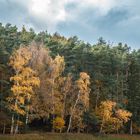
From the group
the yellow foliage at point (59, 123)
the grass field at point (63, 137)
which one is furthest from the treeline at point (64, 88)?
the grass field at point (63, 137)

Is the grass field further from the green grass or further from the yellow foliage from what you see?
the yellow foliage

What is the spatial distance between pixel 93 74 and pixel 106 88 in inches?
153

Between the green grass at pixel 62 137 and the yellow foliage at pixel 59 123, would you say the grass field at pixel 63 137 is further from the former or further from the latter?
the yellow foliage at pixel 59 123

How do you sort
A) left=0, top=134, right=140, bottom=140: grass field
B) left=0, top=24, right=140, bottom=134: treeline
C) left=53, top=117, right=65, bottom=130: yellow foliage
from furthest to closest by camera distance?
left=53, top=117, right=65, bottom=130: yellow foliage < left=0, top=24, right=140, bottom=134: treeline < left=0, top=134, right=140, bottom=140: grass field

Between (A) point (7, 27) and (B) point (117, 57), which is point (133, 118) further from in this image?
(A) point (7, 27)

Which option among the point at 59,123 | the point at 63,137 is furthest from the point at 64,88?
the point at 63,137

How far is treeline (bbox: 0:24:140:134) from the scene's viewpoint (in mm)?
58344

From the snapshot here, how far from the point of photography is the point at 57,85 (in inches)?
2598

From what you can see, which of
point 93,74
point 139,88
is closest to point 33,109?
→ point 93,74

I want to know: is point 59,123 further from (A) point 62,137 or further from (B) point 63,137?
(A) point 62,137

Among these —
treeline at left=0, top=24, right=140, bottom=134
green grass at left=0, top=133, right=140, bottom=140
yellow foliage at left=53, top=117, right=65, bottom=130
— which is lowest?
green grass at left=0, top=133, right=140, bottom=140

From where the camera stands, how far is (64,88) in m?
66.8

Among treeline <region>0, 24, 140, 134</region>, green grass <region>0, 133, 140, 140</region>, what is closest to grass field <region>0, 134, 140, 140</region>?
green grass <region>0, 133, 140, 140</region>

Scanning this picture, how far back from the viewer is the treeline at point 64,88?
5834 centimetres
